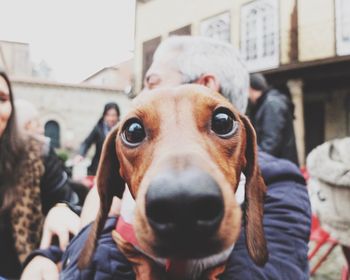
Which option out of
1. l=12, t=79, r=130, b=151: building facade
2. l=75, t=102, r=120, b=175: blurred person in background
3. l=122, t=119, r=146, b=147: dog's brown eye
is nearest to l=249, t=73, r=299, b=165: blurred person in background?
l=75, t=102, r=120, b=175: blurred person in background

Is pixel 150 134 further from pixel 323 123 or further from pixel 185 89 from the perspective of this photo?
pixel 323 123

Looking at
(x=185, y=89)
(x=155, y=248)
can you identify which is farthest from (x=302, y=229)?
(x=155, y=248)

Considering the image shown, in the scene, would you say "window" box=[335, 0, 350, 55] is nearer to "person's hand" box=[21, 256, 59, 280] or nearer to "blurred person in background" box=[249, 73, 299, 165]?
"blurred person in background" box=[249, 73, 299, 165]

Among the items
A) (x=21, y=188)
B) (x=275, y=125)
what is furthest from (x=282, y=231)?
(x=275, y=125)

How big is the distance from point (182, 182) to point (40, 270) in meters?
1.00

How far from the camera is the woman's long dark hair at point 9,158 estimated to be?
7.89 feet

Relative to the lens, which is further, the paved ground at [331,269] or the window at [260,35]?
the window at [260,35]

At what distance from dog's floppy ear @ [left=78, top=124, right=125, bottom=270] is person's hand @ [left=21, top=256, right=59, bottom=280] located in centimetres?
33

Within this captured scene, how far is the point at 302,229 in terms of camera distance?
1658 millimetres

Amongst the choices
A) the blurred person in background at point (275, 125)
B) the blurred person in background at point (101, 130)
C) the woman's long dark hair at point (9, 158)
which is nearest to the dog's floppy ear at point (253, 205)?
the woman's long dark hair at point (9, 158)

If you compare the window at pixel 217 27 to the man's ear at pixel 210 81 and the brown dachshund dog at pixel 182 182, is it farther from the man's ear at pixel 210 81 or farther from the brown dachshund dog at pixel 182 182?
the brown dachshund dog at pixel 182 182

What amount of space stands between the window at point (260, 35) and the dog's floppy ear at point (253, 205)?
1075 centimetres

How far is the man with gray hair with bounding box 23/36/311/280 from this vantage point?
1.49 metres

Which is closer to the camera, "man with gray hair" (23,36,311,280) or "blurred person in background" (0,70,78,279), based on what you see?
"man with gray hair" (23,36,311,280)
